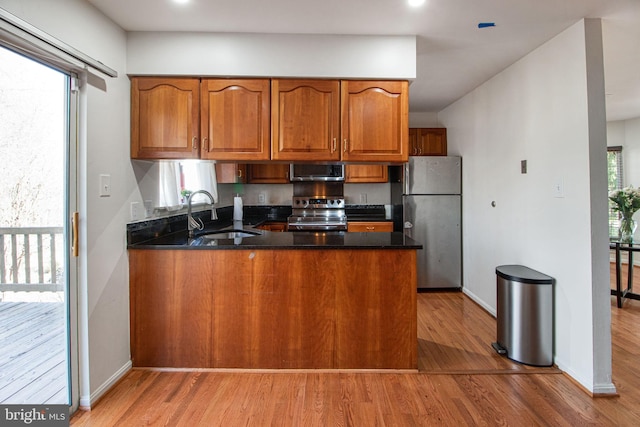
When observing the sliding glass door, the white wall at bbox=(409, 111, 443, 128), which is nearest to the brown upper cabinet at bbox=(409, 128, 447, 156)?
the white wall at bbox=(409, 111, 443, 128)

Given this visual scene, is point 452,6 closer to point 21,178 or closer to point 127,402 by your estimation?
point 21,178

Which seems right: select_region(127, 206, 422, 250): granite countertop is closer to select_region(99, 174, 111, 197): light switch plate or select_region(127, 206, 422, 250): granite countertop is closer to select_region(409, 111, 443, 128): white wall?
select_region(99, 174, 111, 197): light switch plate

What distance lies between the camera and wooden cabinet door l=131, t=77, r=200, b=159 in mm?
2402

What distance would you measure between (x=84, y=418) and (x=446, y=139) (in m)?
4.66

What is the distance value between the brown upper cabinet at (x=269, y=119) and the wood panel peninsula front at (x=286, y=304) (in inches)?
27.0

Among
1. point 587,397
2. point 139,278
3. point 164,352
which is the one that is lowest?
point 587,397

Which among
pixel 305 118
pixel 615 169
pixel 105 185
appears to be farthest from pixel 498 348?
pixel 615 169

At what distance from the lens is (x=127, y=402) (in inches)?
79.1

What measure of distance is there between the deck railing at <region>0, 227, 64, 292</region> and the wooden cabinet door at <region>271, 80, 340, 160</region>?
1416 millimetres

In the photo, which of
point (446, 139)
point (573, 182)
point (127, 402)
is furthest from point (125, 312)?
point (446, 139)

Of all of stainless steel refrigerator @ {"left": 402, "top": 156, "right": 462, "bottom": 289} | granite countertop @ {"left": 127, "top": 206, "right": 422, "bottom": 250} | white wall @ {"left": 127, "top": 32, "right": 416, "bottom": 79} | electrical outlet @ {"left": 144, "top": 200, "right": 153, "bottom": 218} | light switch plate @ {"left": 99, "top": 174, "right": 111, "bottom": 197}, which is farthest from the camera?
stainless steel refrigerator @ {"left": 402, "top": 156, "right": 462, "bottom": 289}

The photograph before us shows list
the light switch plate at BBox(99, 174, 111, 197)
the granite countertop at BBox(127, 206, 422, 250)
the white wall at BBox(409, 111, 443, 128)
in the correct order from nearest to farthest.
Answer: the light switch plate at BBox(99, 174, 111, 197), the granite countertop at BBox(127, 206, 422, 250), the white wall at BBox(409, 111, 443, 128)

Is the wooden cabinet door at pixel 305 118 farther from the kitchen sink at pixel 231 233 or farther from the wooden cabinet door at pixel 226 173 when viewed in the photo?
the wooden cabinet door at pixel 226 173

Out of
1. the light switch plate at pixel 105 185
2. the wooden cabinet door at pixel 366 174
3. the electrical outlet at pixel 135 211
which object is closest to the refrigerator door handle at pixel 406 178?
the wooden cabinet door at pixel 366 174
